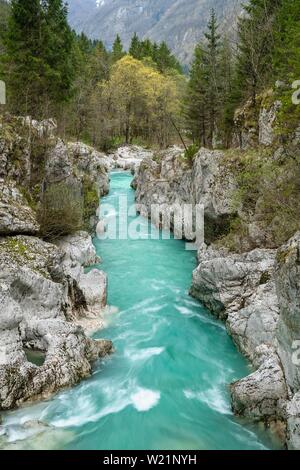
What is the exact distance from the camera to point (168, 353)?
13.3 m

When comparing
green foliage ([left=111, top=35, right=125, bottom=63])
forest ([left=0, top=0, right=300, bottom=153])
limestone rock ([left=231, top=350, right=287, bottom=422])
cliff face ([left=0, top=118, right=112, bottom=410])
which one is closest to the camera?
limestone rock ([left=231, top=350, right=287, bottom=422])

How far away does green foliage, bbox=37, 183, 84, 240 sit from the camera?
1772 cm

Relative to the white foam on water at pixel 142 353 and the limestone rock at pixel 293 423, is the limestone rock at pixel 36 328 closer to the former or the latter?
the white foam on water at pixel 142 353

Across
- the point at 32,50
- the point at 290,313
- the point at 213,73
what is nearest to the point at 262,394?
the point at 290,313

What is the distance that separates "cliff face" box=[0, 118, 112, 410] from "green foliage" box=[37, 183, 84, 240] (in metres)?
0.45

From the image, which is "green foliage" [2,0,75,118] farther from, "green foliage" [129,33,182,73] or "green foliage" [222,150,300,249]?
"green foliage" [129,33,182,73]

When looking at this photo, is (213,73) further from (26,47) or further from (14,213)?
(14,213)

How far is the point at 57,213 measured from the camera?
1803 centimetres

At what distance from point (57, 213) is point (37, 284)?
5.40m

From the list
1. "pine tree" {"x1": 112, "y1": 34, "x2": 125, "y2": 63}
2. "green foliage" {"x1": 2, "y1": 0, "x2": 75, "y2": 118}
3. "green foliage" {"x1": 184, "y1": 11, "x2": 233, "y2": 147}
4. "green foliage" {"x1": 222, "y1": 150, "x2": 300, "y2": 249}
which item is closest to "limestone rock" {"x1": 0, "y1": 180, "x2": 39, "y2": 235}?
"green foliage" {"x1": 222, "y1": 150, "x2": 300, "y2": 249}

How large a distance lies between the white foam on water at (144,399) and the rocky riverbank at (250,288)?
210 cm

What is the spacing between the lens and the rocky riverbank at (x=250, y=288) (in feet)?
32.0

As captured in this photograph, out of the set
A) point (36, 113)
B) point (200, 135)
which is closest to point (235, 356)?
point (36, 113)
